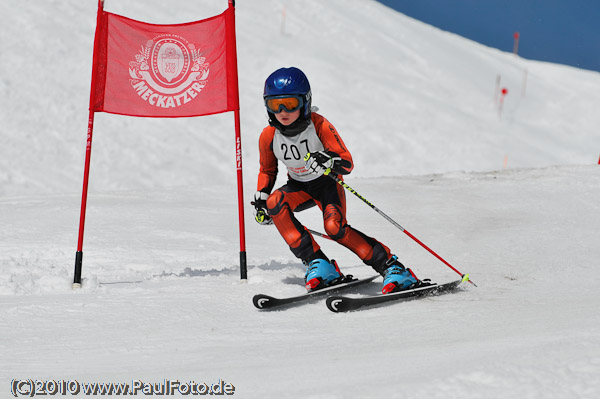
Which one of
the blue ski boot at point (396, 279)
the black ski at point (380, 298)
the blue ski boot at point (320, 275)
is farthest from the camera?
the blue ski boot at point (320, 275)

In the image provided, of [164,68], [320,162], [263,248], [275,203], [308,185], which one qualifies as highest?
[164,68]

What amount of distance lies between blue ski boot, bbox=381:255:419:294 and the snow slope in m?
0.22

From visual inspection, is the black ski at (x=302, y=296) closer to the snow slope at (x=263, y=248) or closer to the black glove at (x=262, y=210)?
the snow slope at (x=263, y=248)

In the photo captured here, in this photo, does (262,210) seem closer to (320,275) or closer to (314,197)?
(314,197)

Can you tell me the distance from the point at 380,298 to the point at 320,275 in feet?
1.86

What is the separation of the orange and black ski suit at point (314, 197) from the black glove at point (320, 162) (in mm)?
87

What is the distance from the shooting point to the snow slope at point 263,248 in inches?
109

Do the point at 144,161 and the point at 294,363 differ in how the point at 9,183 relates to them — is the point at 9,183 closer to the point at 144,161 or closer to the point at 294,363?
the point at 144,161

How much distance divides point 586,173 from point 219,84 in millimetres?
8229

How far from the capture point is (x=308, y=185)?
4.92 metres

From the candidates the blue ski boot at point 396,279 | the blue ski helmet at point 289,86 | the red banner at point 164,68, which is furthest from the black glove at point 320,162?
the red banner at point 164,68

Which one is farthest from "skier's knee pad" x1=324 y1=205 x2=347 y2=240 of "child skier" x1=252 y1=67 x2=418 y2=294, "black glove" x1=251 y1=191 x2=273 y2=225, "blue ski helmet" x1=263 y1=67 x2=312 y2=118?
"blue ski helmet" x1=263 y1=67 x2=312 y2=118

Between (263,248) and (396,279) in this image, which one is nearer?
(396,279)

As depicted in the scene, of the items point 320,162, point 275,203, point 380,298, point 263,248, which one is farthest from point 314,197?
point 263,248
